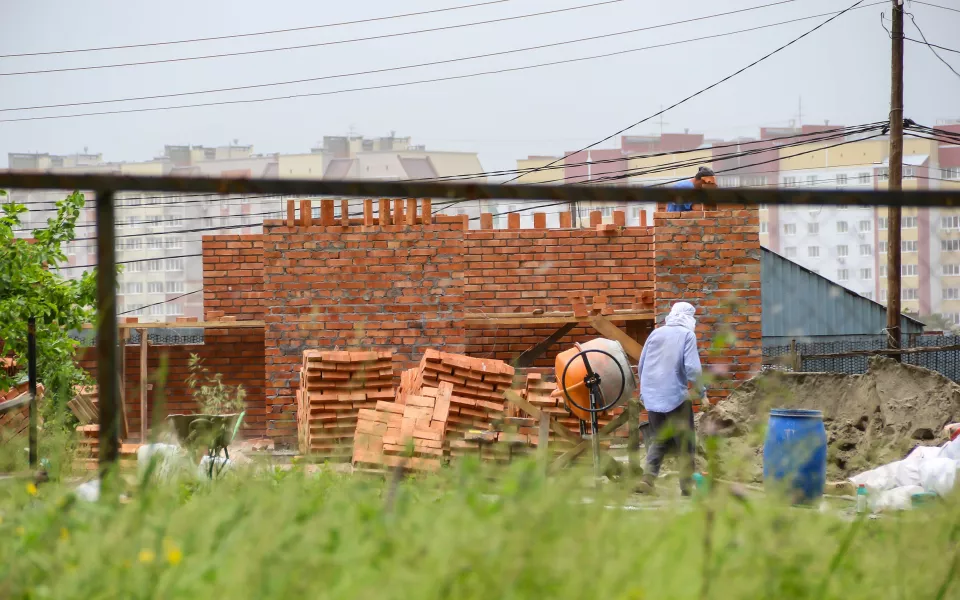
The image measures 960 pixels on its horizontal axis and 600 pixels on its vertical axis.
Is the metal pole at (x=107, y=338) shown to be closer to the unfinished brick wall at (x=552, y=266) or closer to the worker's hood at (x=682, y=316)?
the worker's hood at (x=682, y=316)

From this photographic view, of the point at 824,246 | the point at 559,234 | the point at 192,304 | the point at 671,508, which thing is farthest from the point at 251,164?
the point at 671,508

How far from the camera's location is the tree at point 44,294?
6820 mm

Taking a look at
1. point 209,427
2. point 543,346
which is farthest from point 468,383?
point 209,427

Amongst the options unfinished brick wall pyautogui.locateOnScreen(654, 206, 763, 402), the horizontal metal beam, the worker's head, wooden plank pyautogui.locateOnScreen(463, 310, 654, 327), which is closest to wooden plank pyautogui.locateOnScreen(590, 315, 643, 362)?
wooden plank pyautogui.locateOnScreen(463, 310, 654, 327)

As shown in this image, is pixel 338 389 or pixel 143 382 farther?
pixel 143 382

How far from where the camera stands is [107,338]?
2373mm

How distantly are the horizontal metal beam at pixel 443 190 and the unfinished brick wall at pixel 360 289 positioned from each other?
8.15 metres

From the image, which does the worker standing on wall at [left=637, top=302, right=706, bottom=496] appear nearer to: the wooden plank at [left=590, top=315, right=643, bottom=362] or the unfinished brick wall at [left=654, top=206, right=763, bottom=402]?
the wooden plank at [left=590, top=315, right=643, bottom=362]

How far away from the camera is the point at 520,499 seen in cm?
195

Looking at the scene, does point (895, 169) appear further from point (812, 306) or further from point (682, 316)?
point (682, 316)

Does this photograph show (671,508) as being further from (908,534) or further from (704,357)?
(704,357)

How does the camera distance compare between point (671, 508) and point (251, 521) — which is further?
point (671, 508)

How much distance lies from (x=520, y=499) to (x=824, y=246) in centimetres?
8250

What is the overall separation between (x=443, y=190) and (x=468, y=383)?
23.2 feet
